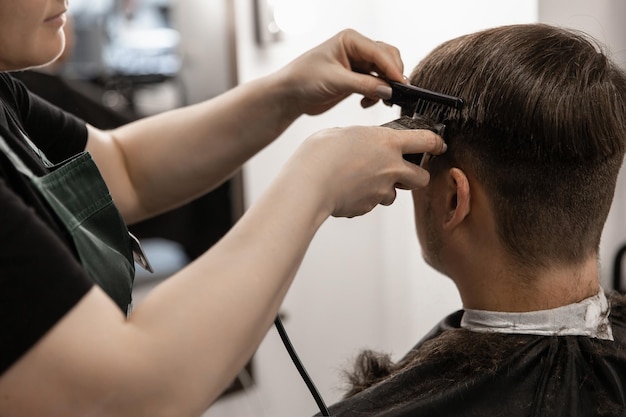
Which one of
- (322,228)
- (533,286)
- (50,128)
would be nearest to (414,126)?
(533,286)

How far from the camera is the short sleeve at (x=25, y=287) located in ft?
2.60

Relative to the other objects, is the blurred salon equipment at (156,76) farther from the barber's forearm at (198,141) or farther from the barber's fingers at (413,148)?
the barber's fingers at (413,148)

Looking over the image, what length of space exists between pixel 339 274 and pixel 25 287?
2235mm

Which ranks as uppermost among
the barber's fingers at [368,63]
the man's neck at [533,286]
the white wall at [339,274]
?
the barber's fingers at [368,63]

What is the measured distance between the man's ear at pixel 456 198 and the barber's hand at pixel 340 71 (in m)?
0.19

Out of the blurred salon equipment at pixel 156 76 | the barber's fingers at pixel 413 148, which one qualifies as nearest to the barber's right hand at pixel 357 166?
the barber's fingers at pixel 413 148

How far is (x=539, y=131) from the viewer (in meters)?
1.19

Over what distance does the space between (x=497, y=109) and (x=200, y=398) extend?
2.24 ft

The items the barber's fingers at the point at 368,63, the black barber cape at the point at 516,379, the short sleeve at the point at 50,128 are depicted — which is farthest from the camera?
the short sleeve at the point at 50,128

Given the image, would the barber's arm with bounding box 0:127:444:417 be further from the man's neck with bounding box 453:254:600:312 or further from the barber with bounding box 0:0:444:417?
the man's neck with bounding box 453:254:600:312

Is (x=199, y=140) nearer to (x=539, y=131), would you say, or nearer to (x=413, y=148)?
(x=413, y=148)

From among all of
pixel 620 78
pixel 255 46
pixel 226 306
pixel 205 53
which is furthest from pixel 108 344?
pixel 205 53

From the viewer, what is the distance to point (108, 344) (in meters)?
0.82

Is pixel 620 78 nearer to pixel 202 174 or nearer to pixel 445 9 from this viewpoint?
pixel 202 174
